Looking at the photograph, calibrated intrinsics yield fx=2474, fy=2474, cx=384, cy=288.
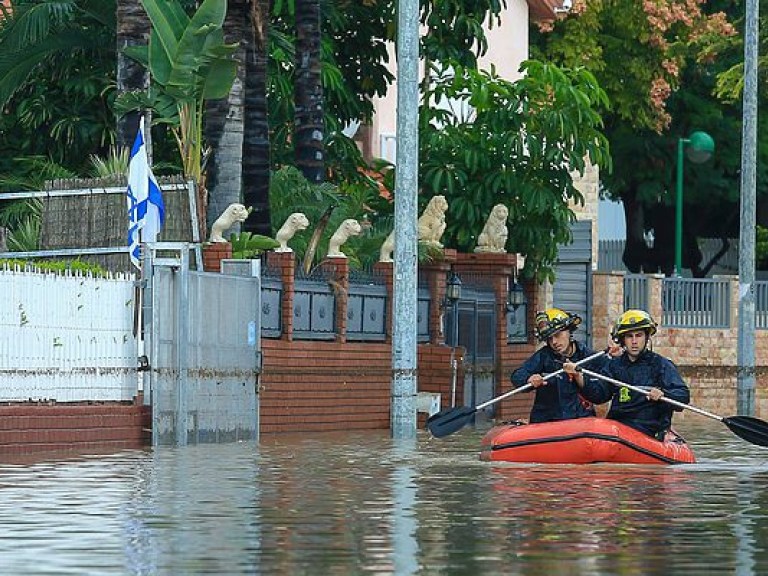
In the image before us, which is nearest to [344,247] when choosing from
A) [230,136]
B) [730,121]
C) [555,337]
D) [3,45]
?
[230,136]

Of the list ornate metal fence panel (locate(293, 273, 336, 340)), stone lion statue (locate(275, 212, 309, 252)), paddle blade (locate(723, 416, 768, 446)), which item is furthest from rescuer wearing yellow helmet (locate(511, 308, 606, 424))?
ornate metal fence panel (locate(293, 273, 336, 340))

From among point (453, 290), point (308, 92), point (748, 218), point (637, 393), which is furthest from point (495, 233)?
point (637, 393)

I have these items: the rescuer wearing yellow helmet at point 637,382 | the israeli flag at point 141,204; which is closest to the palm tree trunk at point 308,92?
the israeli flag at point 141,204

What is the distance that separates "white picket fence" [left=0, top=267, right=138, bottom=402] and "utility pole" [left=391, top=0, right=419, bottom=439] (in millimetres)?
4206

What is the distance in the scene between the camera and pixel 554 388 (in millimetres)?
24297

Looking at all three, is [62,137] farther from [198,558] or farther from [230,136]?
[198,558]

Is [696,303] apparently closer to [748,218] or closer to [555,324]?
[748,218]

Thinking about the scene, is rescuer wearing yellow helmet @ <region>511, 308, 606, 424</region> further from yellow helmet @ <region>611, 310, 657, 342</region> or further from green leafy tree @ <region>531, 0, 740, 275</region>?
green leafy tree @ <region>531, 0, 740, 275</region>

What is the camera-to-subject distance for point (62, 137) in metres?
37.4

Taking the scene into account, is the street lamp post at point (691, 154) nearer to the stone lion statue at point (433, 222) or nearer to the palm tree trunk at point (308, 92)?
the stone lion statue at point (433, 222)

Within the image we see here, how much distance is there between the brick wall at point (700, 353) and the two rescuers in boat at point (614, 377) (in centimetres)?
2273

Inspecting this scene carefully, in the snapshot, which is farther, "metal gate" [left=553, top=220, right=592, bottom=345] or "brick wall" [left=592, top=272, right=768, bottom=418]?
"brick wall" [left=592, top=272, right=768, bottom=418]

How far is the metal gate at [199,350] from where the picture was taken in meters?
26.7

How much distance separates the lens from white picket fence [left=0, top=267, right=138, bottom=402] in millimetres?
24406
